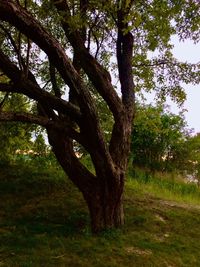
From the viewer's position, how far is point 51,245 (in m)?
10.2

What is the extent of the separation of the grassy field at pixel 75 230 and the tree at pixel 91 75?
2.87 feet

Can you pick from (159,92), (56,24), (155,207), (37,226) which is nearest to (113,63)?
(159,92)

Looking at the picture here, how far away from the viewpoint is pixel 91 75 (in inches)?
442

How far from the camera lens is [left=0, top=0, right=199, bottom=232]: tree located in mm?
9852

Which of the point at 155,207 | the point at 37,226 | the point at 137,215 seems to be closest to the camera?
the point at 37,226

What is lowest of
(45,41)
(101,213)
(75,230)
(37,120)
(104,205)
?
(75,230)

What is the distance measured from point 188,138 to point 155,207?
1083 centimetres

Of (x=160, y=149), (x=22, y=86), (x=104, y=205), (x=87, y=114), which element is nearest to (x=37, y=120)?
(x=22, y=86)

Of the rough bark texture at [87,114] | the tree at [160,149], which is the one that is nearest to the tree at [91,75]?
the rough bark texture at [87,114]

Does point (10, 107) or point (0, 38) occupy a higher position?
point (0, 38)

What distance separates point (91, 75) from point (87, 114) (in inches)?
51.3

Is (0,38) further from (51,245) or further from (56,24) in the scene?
(51,245)

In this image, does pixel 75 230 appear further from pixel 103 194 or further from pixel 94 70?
pixel 94 70

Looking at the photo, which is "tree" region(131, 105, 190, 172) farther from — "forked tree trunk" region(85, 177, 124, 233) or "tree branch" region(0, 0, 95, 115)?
"tree branch" region(0, 0, 95, 115)
